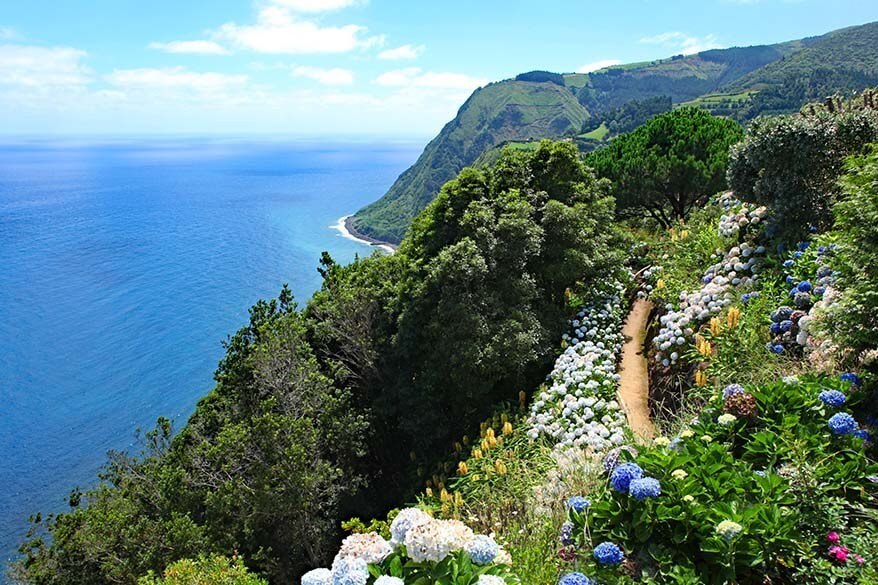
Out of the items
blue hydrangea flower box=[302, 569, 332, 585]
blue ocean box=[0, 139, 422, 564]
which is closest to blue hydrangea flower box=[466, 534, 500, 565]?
blue hydrangea flower box=[302, 569, 332, 585]

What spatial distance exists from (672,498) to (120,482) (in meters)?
16.8

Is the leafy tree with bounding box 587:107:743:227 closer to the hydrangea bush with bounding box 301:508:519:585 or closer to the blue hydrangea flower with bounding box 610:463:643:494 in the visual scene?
the blue hydrangea flower with bounding box 610:463:643:494

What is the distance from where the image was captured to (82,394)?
47062mm

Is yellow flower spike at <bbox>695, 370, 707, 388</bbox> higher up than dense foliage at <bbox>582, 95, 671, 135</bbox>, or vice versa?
dense foliage at <bbox>582, 95, 671, 135</bbox>

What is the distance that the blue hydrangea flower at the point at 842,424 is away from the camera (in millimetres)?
4727

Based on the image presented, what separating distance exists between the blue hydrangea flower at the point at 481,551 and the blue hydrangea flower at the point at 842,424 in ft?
10.1

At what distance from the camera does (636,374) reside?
11.6 meters

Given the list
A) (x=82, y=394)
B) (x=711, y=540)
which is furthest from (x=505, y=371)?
(x=82, y=394)

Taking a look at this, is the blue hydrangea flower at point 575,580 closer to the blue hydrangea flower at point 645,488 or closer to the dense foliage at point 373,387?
the blue hydrangea flower at point 645,488

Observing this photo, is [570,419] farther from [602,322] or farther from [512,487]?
[602,322]

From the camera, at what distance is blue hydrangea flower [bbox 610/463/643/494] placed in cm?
430

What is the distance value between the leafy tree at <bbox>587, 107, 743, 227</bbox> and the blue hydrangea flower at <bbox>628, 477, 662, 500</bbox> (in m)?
17.4

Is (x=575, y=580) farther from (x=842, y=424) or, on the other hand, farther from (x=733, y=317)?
(x=733, y=317)

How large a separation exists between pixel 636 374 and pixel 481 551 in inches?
333
